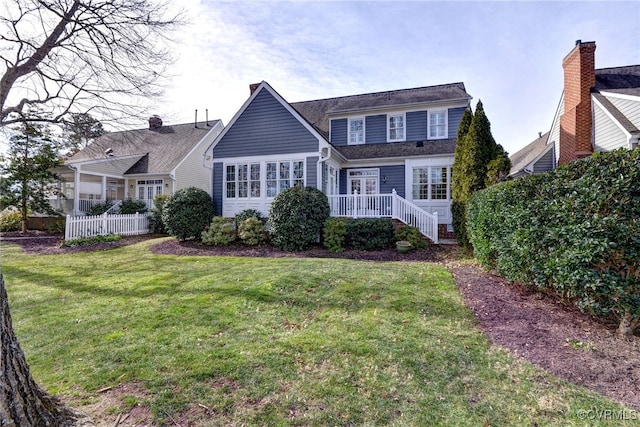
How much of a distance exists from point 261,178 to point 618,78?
15.4m

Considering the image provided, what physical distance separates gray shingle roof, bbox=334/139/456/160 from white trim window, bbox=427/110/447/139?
339 millimetres

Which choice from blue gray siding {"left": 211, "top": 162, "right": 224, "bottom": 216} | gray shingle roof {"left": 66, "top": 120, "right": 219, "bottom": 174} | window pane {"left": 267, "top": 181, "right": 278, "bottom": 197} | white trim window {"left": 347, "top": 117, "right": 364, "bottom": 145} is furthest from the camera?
gray shingle roof {"left": 66, "top": 120, "right": 219, "bottom": 174}

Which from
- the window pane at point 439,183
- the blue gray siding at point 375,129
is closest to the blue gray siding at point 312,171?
the blue gray siding at point 375,129

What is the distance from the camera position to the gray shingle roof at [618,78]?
12188 mm

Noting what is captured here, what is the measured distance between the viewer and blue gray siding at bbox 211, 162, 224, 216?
44.7 feet

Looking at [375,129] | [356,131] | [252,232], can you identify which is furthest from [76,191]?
[375,129]

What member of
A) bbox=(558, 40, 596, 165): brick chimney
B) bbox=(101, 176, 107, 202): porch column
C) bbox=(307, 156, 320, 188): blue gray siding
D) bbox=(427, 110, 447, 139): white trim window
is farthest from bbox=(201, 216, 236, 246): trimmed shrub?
bbox=(558, 40, 596, 165): brick chimney

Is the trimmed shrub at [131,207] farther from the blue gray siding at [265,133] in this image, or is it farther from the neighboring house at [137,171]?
the blue gray siding at [265,133]

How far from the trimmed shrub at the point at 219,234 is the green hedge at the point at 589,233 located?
958cm

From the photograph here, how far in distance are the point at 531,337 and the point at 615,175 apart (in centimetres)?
206

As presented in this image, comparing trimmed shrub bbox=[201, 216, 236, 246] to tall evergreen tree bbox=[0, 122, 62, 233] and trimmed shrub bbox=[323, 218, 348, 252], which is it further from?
tall evergreen tree bbox=[0, 122, 62, 233]

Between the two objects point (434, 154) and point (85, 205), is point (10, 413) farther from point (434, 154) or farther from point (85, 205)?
point (85, 205)

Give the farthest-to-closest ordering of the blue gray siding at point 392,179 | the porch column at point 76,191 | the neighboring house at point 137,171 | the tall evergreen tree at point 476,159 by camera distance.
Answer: the neighboring house at point 137,171
the porch column at point 76,191
the blue gray siding at point 392,179
the tall evergreen tree at point 476,159

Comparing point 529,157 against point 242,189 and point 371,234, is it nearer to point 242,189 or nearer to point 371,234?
point 371,234
